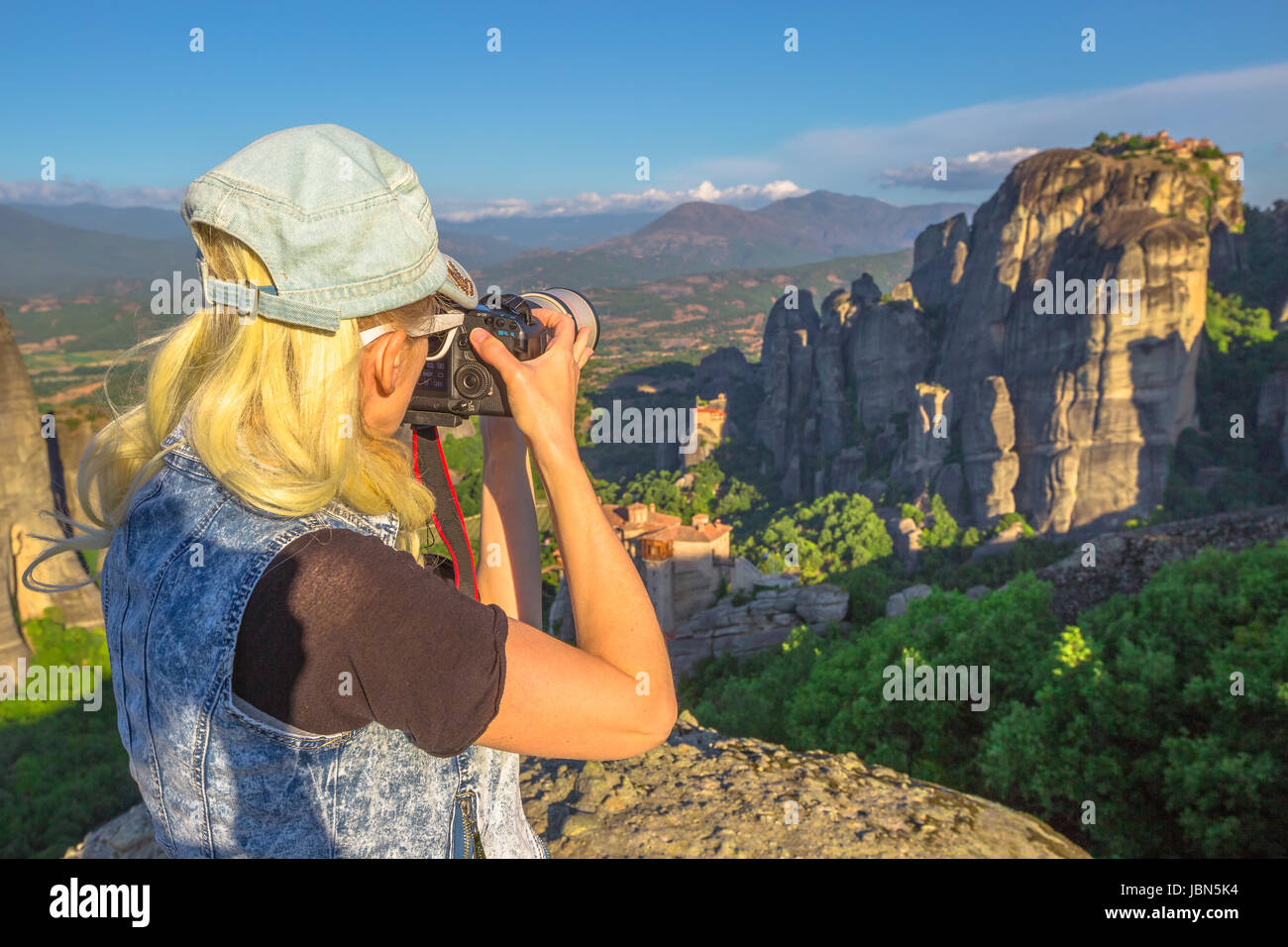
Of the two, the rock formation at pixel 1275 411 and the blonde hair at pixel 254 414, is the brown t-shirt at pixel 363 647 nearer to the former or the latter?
the blonde hair at pixel 254 414

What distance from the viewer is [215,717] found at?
40.6 inches

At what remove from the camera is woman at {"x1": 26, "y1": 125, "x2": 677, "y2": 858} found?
1.00 metres

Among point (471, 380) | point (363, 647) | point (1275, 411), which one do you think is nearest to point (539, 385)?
point (471, 380)

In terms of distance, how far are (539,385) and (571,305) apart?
0.51 meters

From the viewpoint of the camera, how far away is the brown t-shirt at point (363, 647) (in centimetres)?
98

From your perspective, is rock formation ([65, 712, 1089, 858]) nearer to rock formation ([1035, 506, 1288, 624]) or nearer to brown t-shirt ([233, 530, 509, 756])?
brown t-shirt ([233, 530, 509, 756])

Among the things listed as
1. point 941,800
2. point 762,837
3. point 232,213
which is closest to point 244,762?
point 232,213

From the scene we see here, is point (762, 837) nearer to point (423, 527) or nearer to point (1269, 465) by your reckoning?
point (423, 527)

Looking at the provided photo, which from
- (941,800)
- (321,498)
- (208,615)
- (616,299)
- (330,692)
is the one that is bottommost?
(941,800)

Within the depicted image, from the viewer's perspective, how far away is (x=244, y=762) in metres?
1.07

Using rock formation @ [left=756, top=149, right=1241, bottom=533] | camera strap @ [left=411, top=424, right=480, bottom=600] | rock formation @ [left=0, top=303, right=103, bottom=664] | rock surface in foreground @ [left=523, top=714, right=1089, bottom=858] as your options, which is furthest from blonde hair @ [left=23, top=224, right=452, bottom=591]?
rock formation @ [left=756, top=149, right=1241, bottom=533]

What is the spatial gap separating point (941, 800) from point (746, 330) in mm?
96723

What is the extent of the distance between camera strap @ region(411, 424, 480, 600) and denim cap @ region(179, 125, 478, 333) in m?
0.46

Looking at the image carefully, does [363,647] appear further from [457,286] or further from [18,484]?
[18,484]
